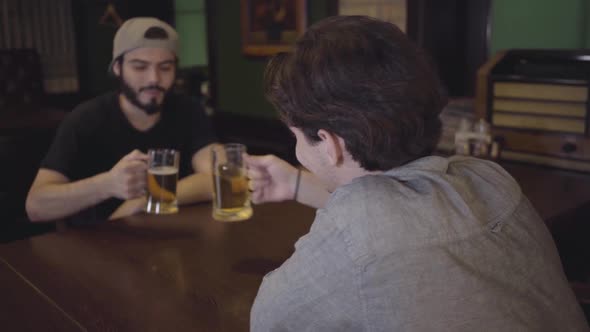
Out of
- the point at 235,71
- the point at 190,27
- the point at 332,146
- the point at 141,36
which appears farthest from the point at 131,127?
the point at 190,27

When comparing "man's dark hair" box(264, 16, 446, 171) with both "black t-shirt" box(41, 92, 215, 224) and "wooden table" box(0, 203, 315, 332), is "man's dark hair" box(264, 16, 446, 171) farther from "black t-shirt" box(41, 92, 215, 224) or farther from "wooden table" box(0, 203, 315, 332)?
"black t-shirt" box(41, 92, 215, 224)

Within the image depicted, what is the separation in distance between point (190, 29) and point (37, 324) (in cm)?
607

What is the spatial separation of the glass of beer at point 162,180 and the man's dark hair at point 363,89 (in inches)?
29.5

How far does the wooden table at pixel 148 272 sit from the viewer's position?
3.67 feet

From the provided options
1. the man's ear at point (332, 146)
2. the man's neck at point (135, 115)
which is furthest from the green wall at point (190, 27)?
the man's ear at point (332, 146)

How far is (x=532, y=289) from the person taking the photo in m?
0.86

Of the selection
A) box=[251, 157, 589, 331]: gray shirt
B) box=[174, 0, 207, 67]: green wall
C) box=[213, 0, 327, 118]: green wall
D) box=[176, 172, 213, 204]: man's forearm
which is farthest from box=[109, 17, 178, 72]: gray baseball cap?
box=[174, 0, 207, 67]: green wall

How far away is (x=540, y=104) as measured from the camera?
→ 2.30 m

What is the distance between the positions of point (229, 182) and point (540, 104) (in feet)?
4.40

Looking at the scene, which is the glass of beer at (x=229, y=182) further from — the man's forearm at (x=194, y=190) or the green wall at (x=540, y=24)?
the green wall at (x=540, y=24)

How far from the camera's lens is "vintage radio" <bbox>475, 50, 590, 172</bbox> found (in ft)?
7.20

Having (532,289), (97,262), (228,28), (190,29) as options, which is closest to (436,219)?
(532,289)

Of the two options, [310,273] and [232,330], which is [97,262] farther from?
[310,273]

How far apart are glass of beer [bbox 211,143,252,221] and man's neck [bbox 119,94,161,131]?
0.80 metres
